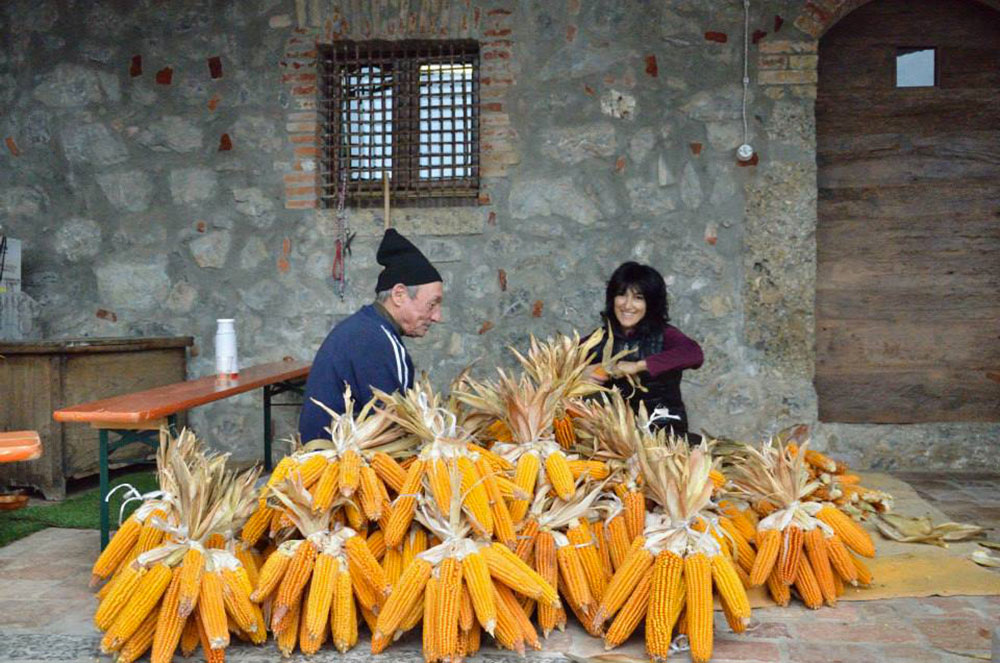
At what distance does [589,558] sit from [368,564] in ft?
2.49

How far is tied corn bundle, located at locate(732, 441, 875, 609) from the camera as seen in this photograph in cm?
306

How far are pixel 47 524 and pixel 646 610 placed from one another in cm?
337

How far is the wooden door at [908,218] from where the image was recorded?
557 centimetres

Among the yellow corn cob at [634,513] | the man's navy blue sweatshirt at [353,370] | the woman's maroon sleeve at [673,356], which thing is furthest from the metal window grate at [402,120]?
the yellow corn cob at [634,513]

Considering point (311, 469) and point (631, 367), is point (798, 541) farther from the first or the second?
point (311, 469)

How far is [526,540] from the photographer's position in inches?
113

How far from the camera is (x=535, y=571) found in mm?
2809

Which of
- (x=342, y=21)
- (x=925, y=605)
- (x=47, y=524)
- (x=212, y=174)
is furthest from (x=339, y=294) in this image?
(x=925, y=605)

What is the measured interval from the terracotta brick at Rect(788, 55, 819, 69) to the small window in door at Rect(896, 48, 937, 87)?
0.65 metres

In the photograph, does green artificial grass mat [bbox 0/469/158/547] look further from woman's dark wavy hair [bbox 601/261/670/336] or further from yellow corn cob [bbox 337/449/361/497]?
woman's dark wavy hair [bbox 601/261/670/336]

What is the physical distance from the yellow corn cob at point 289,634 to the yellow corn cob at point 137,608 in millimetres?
391

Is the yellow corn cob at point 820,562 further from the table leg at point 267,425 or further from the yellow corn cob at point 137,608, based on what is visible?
the table leg at point 267,425

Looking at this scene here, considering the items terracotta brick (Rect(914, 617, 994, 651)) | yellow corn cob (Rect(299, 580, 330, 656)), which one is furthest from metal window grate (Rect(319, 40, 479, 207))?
terracotta brick (Rect(914, 617, 994, 651))

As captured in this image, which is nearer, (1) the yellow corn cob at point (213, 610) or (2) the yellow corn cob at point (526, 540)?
(1) the yellow corn cob at point (213, 610)
